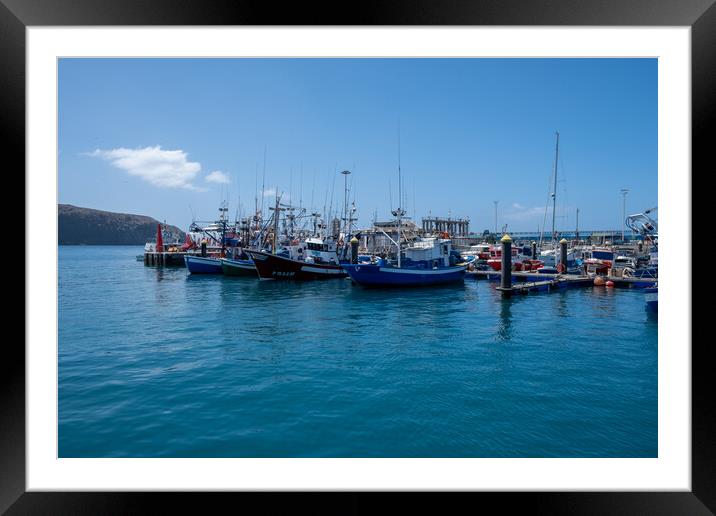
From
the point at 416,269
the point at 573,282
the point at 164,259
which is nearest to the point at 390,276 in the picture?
the point at 416,269

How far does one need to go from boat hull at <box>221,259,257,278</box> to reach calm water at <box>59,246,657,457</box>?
1153 cm

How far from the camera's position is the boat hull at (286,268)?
64.8 ft

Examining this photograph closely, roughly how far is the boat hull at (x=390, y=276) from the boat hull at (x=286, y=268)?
4463mm

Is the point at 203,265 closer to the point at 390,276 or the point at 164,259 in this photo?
the point at 164,259

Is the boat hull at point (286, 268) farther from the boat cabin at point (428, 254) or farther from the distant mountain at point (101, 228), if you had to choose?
the distant mountain at point (101, 228)

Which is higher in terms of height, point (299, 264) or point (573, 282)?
point (299, 264)

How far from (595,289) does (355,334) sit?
1128 cm

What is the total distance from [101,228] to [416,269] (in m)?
60.3

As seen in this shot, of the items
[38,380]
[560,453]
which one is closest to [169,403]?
[38,380]

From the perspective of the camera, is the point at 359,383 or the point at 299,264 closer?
the point at 359,383

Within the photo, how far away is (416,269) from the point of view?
17.0 m

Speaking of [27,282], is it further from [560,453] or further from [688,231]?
[560,453]

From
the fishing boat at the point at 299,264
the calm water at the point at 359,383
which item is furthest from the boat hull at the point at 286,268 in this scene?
the calm water at the point at 359,383

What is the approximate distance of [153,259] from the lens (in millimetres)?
32406
